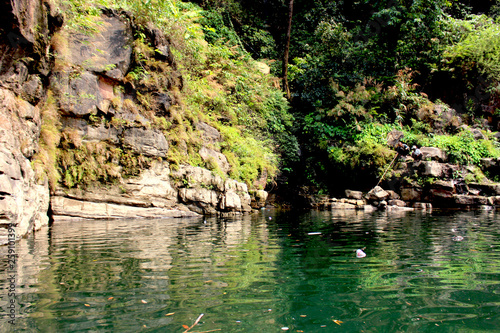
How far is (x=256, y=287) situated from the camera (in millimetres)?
2771

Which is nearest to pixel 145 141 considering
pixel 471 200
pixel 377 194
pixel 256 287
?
pixel 256 287

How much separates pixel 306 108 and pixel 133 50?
12.7 meters

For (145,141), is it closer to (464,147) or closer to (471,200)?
(471,200)

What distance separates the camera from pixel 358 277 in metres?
3.06

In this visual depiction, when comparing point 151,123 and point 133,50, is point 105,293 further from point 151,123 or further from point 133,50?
point 133,50

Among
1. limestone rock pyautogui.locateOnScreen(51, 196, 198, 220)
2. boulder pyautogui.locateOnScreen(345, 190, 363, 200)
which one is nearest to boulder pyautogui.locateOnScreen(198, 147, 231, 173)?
limestone rock pyautogui.locateOnScreen(51, 196, 198, 220)

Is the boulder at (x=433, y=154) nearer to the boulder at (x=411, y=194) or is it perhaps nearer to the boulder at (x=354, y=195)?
the boulder at (x=411, y=194)

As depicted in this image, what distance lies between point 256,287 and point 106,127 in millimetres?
9169

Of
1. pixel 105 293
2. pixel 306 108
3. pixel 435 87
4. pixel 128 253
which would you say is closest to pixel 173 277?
pixel 105 293

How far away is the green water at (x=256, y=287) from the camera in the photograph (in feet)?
6.62

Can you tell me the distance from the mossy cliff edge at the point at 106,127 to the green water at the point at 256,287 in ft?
8.50

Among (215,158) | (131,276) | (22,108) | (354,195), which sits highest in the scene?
(22,108)

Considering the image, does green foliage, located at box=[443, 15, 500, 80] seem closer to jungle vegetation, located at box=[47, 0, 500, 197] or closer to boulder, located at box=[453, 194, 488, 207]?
jungle vegetation, located at box=[47, 0, 500, 197]

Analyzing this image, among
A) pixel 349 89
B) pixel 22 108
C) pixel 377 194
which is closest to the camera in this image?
pixel 22 108
